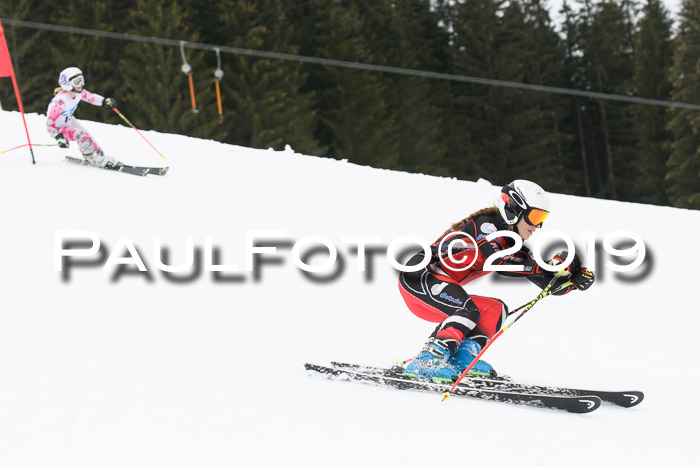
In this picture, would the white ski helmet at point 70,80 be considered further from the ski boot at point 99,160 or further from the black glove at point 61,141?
the ski boot at point 99,160

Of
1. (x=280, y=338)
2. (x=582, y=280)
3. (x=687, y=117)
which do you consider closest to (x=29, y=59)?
(x=687, y=117)

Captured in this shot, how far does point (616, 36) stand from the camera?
43812 millimetres

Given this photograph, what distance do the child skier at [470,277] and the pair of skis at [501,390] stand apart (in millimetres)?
82

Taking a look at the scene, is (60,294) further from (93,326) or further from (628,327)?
(628,327)

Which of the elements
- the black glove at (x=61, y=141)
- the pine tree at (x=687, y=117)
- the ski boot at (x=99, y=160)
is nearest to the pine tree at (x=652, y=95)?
the pine tree at (x=687, y=117)

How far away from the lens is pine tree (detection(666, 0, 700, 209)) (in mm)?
30594

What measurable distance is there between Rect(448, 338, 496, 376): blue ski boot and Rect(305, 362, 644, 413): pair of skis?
0.05 meters

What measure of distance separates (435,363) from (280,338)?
142cm

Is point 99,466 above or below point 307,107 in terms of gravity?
below

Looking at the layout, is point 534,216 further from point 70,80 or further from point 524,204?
point 70,80

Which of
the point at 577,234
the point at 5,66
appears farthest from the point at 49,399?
the point at 5,66

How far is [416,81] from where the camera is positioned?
1411 inches

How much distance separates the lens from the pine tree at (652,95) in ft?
120

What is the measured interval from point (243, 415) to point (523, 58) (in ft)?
127
